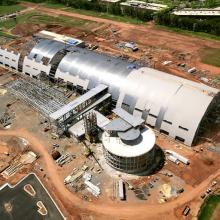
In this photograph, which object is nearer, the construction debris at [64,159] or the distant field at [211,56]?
the construction debris at [64,159]

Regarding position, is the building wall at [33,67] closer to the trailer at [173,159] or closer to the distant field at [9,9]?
the trailer at [173,159]

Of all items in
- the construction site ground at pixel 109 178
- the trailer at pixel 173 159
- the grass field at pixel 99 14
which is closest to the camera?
the construction site ground at pixel 109 178

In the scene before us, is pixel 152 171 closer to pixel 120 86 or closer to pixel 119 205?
pixel 119 205

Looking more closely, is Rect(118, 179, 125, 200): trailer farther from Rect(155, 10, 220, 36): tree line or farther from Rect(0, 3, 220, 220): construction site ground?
Rect(155, 10, 220, 36): tree line

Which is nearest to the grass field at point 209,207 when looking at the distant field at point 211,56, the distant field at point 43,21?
the distant field at point 211,56

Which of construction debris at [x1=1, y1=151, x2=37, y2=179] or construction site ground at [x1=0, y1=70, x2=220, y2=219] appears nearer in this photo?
construction site ground at [x1=0, y1=70, x2=220, y2=219]

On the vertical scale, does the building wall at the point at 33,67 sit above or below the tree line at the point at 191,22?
below

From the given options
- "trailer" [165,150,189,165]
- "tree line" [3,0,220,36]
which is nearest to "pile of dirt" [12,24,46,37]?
"tree line" [3,0,220,36]

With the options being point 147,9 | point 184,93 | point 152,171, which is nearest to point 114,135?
point 152,171

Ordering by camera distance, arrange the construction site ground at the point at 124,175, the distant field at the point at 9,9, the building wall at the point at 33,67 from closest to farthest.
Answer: the construction site ground at the point at 124,175 → the building wall at the point at 33,67 → the distant field at the point at 9,9
